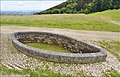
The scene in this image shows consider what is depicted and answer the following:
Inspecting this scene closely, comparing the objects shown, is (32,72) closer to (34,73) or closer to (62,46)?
(34,73)

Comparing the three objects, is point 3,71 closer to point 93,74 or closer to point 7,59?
point 7,59

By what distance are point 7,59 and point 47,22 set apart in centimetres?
1945

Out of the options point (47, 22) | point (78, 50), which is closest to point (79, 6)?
point (47, 22)

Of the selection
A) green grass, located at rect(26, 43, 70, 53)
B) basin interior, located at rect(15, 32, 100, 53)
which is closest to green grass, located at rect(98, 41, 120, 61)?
basin interior, located at rect(15, 32, 100, 53)

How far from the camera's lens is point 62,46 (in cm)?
2108

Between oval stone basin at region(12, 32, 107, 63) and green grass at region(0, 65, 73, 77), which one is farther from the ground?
oval stone basin at region(12, 32, 107, 63)

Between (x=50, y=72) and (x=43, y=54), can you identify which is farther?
(x=43, y=54)

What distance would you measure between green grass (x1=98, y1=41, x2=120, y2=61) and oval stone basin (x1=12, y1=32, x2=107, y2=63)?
234 centimetres

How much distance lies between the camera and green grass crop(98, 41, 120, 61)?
19.9 metres

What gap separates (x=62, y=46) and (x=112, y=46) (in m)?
4.59

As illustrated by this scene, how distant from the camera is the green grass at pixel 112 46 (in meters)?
19.9

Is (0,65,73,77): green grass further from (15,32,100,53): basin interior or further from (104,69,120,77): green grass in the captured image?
(15,32,100,53): basin interior

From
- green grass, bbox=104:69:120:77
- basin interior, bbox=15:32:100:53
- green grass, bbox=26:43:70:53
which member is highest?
basin interior, bbox=15:32:100:53

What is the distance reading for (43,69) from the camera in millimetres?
14516
